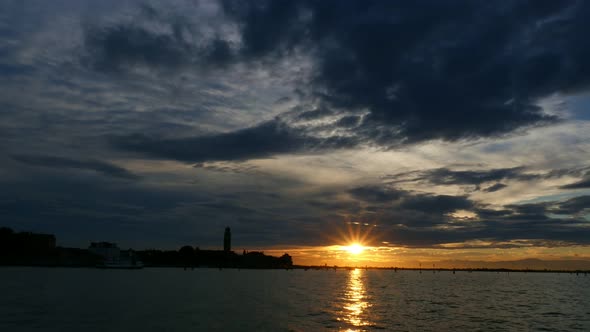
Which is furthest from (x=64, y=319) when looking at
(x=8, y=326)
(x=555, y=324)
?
(x=555, y=324)

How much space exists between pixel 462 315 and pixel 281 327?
105 feet

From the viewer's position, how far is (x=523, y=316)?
238ft

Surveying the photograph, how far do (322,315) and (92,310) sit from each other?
31.8 metres

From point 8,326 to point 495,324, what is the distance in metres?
57.5

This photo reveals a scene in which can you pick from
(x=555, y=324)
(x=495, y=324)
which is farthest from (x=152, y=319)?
(x=555, y=324)

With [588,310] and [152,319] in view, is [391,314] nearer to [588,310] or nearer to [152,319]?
[152,319]

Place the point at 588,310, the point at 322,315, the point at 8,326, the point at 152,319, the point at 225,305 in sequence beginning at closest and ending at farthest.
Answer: the point at 8,326
the point at 152,319
the point at 322,315
the point at 225,305
the point at 588,310

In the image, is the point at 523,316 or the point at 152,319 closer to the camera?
the point at 152,319

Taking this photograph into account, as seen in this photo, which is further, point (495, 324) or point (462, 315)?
point (462, 315)

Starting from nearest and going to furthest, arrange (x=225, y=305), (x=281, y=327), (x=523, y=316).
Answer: (x=281, y=327) → (x=523, y=316) → (x=225, y=305)

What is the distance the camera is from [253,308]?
→ 75375 millimetres

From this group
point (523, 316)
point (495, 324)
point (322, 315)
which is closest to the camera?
point (495, 324)

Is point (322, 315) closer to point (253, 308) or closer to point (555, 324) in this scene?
point (253, 308)

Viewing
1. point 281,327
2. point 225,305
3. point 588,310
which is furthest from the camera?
point 588,310
